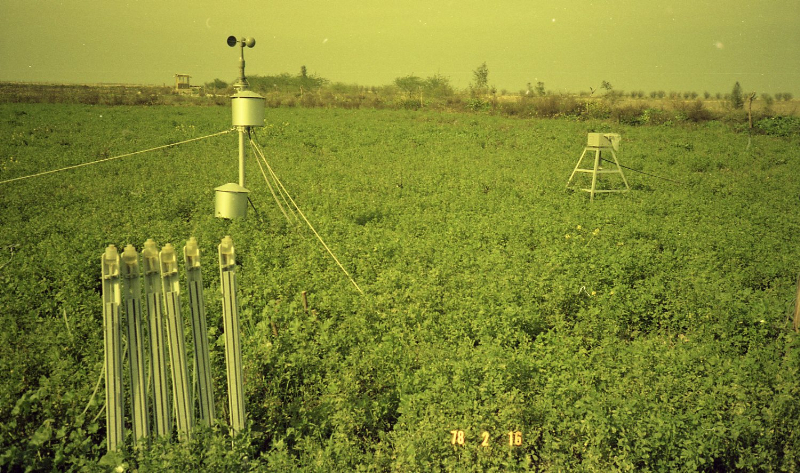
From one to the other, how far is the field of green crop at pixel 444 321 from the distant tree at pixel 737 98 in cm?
2243

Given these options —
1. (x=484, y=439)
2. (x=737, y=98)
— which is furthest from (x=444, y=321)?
(x=737, y=98)

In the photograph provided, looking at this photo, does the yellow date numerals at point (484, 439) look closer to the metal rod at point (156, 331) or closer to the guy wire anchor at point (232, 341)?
the guy wire anchor at point (232, 341)

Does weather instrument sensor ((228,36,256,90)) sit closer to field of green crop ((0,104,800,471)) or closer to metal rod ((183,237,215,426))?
field of green crop ((0,104,800,471))

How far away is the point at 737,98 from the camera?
1438 inches

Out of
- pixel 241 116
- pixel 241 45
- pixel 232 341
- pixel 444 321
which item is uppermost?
pixel 241 45

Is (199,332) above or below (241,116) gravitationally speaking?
below

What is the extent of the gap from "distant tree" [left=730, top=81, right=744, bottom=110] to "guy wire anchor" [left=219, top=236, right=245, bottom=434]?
3493 cm

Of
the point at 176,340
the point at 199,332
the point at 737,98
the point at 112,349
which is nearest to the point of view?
the point at 112,349

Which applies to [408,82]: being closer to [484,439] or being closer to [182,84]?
[182,84]

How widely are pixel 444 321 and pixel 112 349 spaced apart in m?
3.32

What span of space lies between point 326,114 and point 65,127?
13180 millimetres

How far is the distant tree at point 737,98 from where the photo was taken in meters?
32.7

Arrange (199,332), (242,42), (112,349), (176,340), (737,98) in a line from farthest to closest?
1. (737,98)
2. (242,42)
3. (199,332)
4. (176,340)
5. (112,349)

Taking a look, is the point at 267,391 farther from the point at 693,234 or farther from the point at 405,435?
the point at 693,234
